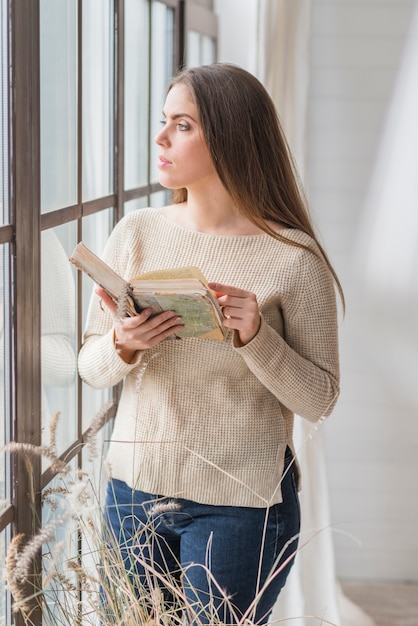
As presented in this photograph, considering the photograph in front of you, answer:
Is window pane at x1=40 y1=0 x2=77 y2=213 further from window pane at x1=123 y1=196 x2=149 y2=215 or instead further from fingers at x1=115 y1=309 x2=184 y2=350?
window pane at x1=123 y1=196 x2=149 y2=215

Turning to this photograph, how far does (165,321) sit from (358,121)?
2.34 meters

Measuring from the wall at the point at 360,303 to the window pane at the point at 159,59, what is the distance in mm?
753

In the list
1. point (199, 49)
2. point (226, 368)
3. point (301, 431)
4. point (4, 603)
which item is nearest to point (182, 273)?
point (226, 368)

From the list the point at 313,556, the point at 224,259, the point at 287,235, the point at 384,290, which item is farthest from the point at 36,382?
the point at 384,290

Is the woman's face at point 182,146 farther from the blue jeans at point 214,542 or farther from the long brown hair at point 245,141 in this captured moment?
the blue jeans at point 214,542

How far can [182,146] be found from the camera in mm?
1653

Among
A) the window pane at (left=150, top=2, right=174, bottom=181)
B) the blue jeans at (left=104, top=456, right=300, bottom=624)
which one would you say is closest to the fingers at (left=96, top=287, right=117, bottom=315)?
the blue jeans at (left=104, top=456, right=300, bottom=624)

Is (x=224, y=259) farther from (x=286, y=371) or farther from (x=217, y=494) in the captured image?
(x=217, y=494)

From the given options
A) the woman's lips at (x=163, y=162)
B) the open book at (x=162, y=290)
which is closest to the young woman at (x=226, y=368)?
the woman's lips at (x=163, y=162)

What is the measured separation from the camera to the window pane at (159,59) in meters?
2.66

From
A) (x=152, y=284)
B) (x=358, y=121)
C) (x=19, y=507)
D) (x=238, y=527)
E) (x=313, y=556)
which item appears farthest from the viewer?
(x=358, y=121)

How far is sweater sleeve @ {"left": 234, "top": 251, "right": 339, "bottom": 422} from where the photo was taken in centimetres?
162

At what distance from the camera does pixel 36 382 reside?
158 centimetres

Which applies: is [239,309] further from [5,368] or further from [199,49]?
[199,49]
